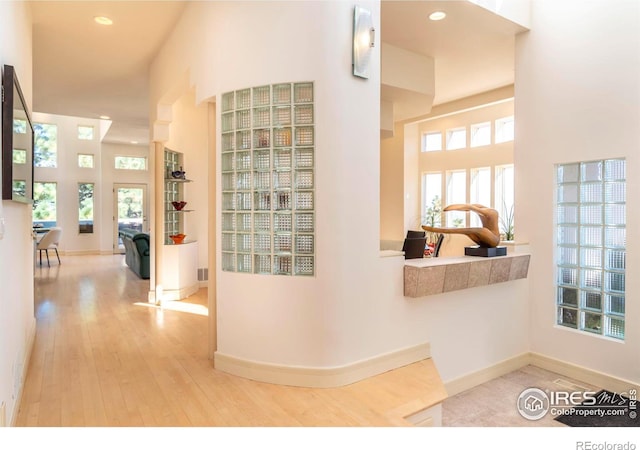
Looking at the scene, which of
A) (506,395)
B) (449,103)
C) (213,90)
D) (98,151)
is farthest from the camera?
(98,151)

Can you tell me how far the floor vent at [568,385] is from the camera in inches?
141

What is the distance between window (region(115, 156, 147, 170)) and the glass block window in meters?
11.7

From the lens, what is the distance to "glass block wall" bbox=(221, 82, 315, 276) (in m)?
2.84

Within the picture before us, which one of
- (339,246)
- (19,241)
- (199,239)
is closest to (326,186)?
(339,246)

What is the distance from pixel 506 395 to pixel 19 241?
13.3 feet

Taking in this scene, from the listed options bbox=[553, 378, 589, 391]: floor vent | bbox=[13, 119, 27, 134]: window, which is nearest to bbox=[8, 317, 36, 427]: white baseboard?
bbox=[13, 119, 27, 134]: window

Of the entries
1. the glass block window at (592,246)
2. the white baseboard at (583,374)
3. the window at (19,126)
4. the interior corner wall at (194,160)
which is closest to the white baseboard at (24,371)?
the window at (19,126)

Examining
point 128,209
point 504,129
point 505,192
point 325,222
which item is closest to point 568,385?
point 325,222

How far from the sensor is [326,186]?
2.79m

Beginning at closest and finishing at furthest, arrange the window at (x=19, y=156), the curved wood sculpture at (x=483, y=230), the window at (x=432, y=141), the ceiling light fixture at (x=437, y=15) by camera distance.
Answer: the window at (x=19, y=156)
the curved wood sculpture at (x=483, y=230)
the ceiling light fixture at (x=437, y=15)
the window at (x=432, y=141)

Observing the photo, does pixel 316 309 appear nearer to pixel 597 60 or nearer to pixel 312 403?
pixel 312 403

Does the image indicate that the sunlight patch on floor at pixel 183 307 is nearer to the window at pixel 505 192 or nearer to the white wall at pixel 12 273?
the white wall at pixel 12 273

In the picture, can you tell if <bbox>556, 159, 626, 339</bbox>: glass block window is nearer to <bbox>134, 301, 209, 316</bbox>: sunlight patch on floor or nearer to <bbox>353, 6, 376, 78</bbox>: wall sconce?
<bbox>353, 6, 376, 78</bbox>: wall sconce

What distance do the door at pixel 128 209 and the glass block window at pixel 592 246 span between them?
11294 mm
